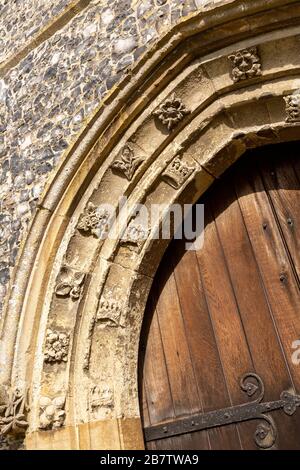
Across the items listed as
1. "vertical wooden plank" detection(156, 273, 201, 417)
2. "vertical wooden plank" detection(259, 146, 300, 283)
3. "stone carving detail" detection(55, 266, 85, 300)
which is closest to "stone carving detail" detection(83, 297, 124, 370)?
"stone carving detail" detection(55, 266, 85, 300)

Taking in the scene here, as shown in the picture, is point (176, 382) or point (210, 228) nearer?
point (176, 382)

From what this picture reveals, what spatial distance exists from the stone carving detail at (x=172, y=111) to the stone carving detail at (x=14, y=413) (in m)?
1.67

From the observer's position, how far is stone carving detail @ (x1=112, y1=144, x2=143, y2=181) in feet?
9.06

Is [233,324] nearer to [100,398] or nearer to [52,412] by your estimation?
[100,398]

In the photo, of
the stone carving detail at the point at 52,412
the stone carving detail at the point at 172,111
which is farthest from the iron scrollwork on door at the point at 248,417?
the stone carving detail at the point at 172,111

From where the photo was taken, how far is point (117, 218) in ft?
9.09

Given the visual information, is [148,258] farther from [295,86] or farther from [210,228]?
[295,86]

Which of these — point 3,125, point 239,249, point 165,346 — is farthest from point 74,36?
point 165,346

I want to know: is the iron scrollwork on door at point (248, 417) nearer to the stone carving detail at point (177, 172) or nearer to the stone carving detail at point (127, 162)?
the stone carving detail at point (177, 172)

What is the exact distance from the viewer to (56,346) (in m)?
2.55

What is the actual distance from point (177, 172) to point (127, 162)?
0.30 m

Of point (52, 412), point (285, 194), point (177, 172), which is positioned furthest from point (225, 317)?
point (52, 412)

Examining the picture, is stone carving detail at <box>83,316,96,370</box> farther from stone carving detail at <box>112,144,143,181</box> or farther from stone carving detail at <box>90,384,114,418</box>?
stone carving detail at <box>112,144,143,181</box>

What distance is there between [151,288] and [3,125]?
5.66 feet
